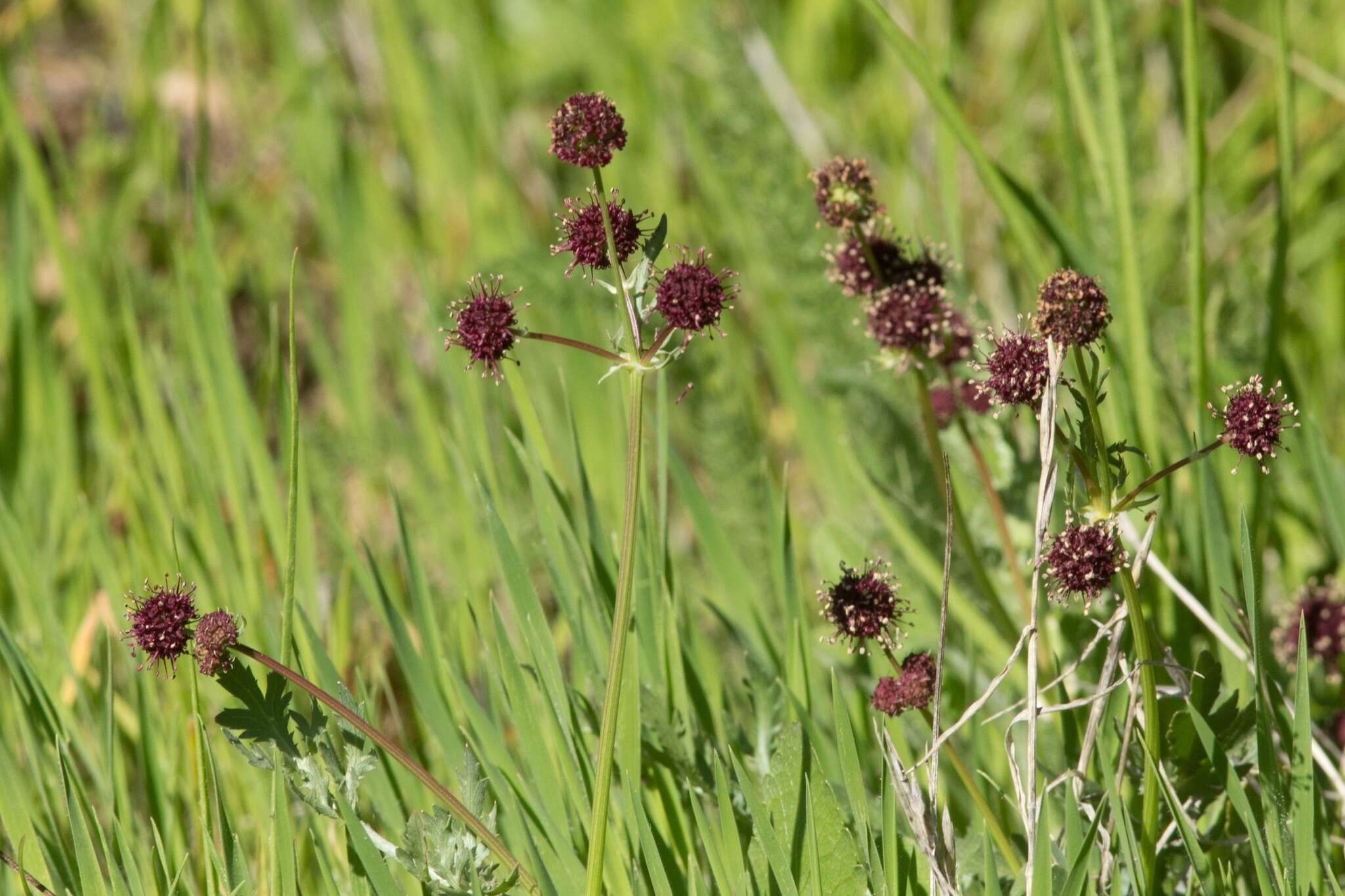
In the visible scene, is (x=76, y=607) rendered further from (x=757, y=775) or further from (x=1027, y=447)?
(x=1027, y=447)

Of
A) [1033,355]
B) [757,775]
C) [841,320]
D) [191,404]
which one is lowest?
[757,775]

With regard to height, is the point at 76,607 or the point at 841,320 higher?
the point at 841,320

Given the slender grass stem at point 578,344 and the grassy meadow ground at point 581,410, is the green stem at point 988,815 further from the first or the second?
the slender grass stem at point 578,344

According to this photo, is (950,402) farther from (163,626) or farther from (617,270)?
(163,626)

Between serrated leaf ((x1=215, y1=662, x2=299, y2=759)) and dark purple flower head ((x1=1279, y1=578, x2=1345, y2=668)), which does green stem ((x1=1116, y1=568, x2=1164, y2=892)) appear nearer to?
dark purple flower head ((x1=1279, y1=578, x2=1345, y2=668))

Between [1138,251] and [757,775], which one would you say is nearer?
[757,775]

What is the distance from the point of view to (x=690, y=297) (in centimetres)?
82

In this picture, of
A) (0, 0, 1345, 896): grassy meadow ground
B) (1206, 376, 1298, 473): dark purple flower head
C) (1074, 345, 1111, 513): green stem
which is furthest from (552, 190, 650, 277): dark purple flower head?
(1206, 376, 1298, 473): dark purple flower head

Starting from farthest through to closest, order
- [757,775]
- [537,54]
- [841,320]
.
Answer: [537,54] → [841,320] → [757,775]

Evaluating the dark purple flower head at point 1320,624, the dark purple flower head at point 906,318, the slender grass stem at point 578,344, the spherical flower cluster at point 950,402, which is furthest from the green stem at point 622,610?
the dark purple flower head at point 1320,624

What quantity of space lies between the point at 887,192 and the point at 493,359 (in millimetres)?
1809

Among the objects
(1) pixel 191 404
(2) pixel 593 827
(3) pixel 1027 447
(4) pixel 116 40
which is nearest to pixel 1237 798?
(2) pixel 593 827

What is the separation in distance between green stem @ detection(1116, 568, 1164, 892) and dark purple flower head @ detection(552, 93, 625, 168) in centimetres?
46

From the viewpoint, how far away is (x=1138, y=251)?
1.33 meters
